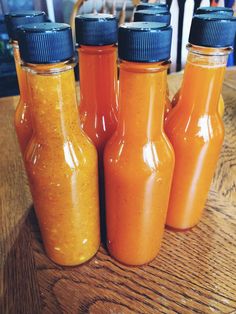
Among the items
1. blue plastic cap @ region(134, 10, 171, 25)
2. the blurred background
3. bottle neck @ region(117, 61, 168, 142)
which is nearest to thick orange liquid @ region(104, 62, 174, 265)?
bottle neck @ region(117, 61, 168, 142)

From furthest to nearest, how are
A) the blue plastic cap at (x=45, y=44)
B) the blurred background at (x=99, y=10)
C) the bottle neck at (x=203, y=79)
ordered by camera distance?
the blurred background at (x=99, y=10), the bottle neck at (x=203, y=79), the blue plastic cap at (x=45, y=44)

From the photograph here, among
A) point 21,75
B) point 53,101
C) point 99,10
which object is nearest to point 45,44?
point 53,101

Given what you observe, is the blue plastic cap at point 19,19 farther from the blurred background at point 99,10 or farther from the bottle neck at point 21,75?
the blurred background at point 99,10

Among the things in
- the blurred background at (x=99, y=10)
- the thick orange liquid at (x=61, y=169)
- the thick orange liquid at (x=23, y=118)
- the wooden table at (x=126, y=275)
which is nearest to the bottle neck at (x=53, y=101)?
the thick orange liquid at (x=61, y=169)

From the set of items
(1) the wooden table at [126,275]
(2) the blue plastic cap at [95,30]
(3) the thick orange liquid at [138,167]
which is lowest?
(1) the wooden table at [126,275]

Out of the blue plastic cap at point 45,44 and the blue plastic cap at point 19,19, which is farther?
the blue plastic cap at point 19,19

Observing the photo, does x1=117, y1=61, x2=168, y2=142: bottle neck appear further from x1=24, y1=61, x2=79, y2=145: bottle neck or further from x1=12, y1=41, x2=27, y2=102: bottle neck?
x1=12, y1=41, x2=27, y2=102: bottle neck

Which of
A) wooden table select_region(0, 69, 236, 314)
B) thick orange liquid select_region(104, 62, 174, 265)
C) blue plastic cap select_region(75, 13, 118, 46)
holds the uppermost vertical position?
blue plastic cap select_region(75, 13, 118, 46)

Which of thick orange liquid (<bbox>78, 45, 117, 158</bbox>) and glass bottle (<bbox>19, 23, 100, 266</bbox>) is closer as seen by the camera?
glass bottle (<bbox>19, 23, 100, 266</bbox>)
